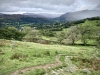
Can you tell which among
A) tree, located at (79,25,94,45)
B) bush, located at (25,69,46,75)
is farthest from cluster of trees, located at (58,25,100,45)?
bush, located at (25,69,46,75)

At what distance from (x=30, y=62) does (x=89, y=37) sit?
75.4 metres

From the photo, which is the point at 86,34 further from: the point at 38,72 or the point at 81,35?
the point at 38,72

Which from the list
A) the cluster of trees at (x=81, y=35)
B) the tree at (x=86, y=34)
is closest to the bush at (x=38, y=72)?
the cluster of trees at (x=81, y=35)

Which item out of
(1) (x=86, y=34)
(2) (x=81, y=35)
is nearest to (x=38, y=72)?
(2) (x=81, y=35)

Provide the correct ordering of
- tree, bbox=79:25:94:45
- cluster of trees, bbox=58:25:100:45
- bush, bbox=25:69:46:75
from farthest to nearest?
cluster of trees, bbox=58:25:100:45 < tree, bbox=79:25:94:45 < bush, bbox=25:69:46:75

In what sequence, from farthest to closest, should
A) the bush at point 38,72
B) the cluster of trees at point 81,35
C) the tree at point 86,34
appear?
1. the cluster of trees at point 81,35
2. the tree at point 86,34
3. the bush at point 38,72

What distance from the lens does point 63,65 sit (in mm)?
32781

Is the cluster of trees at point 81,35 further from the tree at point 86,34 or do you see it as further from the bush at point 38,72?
the bush at point 38,72

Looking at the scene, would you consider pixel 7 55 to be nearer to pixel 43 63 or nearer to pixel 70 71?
pixel 43 63

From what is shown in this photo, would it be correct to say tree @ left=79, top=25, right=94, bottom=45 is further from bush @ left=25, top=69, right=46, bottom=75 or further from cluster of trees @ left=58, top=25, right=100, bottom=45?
bush @ left=25, top=69, right=46, bottom=75

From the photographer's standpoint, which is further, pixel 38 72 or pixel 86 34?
pixel 86 34

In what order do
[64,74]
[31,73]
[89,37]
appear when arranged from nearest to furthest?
[31,73]
[64,74]
[89,37]

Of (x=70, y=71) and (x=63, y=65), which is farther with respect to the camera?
(x=63, y=65)

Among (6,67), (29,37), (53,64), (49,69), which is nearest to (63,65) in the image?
(53,64)
